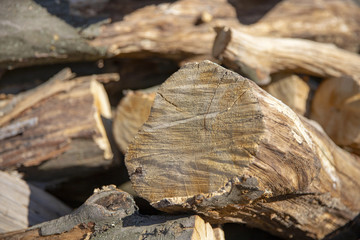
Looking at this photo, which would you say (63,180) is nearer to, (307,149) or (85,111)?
(85,111)

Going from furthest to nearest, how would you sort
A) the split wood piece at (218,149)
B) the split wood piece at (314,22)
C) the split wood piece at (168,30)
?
the split wood piece at (314,22), the split wood piece at (168,30), the split wood piece at (218,149)

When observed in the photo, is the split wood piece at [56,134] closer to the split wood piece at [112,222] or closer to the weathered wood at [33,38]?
the weathered wood at [33,38]

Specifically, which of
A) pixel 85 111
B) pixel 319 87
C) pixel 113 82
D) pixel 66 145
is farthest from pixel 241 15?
pixel 66 145

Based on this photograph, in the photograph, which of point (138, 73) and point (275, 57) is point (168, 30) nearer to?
point (138, 73)

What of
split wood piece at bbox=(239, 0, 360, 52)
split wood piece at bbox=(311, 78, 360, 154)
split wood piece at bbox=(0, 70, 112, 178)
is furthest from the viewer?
split wood piece at bbox=(239, 0, 360, 52)

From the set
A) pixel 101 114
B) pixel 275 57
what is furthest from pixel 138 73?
pixel 275 57

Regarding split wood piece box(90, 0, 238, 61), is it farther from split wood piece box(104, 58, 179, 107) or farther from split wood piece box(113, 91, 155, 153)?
split wood piece box(113, 91, 155, 153)

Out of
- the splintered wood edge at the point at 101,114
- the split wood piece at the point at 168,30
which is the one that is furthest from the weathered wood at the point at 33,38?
the splintered wood edge at the point at 101,114

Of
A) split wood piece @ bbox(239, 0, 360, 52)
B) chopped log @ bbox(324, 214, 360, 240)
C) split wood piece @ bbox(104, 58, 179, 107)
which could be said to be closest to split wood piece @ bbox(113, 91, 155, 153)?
split wood piece @ bbox(104, 58, 179, 107)
